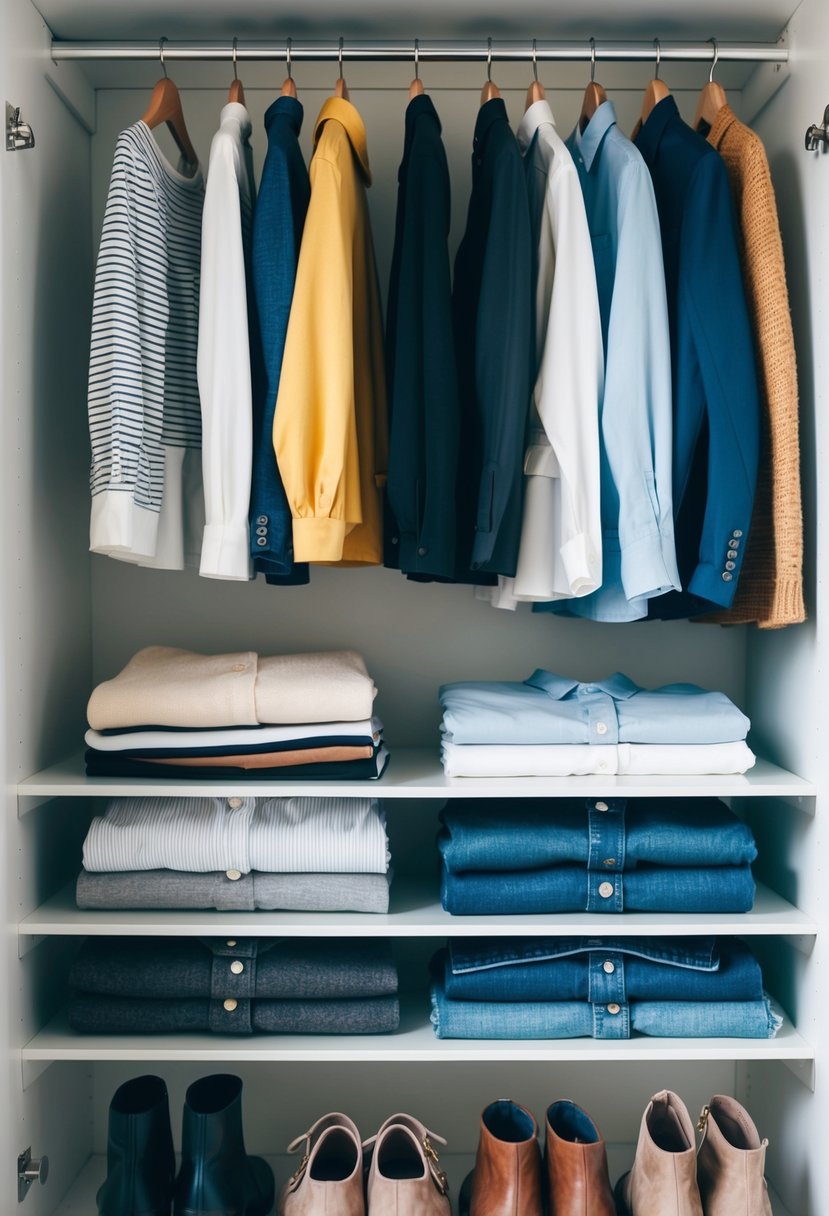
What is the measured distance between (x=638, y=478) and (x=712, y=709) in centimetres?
45

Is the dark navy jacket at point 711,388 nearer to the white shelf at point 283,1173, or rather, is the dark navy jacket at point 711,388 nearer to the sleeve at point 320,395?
the sleeve at point 320,395

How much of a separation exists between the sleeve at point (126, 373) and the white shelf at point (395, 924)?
0.61 metres

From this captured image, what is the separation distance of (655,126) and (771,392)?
0.53 m

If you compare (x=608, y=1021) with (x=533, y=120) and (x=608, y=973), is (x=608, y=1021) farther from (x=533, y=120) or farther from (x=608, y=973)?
(x=533, y=120)

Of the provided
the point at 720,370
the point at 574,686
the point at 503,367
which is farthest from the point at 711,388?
the point at 574,686

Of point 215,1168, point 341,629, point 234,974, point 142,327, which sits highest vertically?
point 142,327

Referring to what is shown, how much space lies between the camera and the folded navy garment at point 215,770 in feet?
5.52

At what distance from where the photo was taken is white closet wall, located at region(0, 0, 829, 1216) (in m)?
1.63

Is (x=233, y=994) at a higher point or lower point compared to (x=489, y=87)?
lower

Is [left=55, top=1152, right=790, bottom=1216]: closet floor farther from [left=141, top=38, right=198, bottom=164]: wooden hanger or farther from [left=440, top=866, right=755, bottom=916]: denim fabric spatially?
[left=141, top=38, right=198, bottom=164]: wooden hanger

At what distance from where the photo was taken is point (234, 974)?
A: 1.67 meters

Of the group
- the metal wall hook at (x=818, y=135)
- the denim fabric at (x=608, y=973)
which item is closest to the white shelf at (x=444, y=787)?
the denim fabric at (x=608, y=973)

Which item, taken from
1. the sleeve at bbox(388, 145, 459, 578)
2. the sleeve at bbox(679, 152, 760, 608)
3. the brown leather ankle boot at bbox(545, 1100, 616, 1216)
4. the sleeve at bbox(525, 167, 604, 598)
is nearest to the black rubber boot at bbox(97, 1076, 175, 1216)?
the brown leather ankle boot at bbox(545, 1100, 616, 1216)

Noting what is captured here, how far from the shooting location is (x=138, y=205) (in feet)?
5.30
